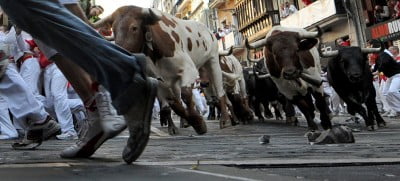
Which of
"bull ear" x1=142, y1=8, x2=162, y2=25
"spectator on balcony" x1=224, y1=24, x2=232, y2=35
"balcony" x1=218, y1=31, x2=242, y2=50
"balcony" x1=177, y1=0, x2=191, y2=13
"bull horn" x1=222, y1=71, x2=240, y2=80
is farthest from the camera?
"balcony" x1=177, y1=0, x2=191, y2=13

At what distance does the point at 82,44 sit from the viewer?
3.17 meters

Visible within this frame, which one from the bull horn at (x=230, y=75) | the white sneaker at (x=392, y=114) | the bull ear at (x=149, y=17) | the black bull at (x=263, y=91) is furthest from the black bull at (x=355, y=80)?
the white sneaker at (x=392, y=114)

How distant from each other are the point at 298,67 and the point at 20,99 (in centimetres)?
488

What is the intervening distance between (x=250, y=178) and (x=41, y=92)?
6740mm

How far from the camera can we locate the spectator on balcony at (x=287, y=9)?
38438 millimetres

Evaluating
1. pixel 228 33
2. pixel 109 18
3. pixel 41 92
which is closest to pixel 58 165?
pixel 109 18

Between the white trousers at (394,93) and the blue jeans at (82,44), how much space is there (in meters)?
13.0

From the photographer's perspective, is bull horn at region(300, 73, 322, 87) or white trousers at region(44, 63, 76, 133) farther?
bull horn at region(300, 73, 322, 87)

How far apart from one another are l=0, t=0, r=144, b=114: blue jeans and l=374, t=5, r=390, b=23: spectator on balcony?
91.7 ft

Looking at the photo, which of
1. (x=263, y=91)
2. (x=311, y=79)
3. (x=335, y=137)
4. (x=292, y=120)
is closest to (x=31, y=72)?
(x=311, y=79)

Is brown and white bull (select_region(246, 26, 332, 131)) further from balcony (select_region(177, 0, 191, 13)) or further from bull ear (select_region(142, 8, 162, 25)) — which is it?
balcony (select_region(177, 0, 191, 13))

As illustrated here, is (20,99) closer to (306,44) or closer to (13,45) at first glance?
(13,45)

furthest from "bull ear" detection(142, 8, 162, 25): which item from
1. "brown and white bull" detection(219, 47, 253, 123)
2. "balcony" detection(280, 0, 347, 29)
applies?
"balcony" detection(280, 0, 347, 29)

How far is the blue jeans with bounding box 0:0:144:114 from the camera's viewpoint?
3166 mm
